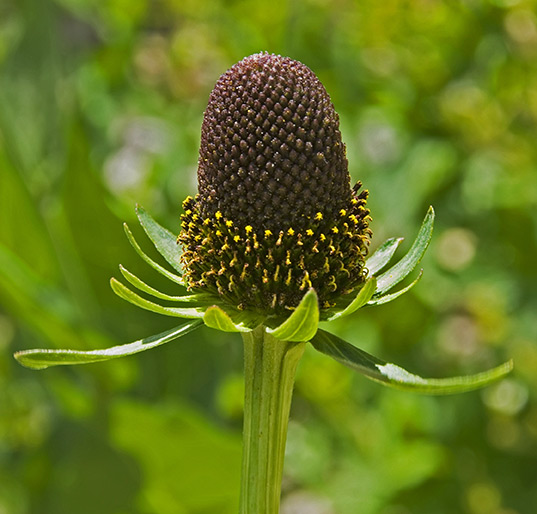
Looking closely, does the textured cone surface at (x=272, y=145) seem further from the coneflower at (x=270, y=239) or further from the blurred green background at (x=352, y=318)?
the blurred green background at (x=352, y=318)

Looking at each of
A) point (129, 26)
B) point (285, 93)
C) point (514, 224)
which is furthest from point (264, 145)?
point (129, 26)

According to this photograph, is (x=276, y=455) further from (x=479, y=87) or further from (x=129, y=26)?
(x=129, y=26)

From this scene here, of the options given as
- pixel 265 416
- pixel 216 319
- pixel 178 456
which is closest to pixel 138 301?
pixel 216 319

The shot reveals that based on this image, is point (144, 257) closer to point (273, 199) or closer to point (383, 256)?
point (273, 199)

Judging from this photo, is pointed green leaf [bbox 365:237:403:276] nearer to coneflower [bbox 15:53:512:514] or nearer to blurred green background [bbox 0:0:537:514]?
coneflower [bbox 15:53:512:514]

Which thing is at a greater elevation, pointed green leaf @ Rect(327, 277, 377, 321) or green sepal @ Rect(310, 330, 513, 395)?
pointed green leaf @ Rect(327, 277, 377, 321)

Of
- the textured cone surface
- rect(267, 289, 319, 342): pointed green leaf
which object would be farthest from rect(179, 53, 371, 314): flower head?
rect(267, 289, 319, 342): pointed green leaf
